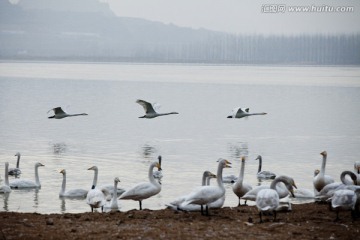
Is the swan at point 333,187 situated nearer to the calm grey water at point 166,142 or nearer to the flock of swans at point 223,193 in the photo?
the flock of swans at point 223,193

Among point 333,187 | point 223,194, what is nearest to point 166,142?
point 333,187

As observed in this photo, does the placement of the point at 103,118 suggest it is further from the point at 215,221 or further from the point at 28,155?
the point at 215,221

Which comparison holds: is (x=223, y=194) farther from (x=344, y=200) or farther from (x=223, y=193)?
(x=344, y=200)

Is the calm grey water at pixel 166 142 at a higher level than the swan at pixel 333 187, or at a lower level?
lower

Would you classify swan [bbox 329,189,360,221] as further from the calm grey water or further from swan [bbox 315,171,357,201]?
the calm grey water

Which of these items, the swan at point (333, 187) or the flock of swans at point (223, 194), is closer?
the flock of swans at point (223, 194)

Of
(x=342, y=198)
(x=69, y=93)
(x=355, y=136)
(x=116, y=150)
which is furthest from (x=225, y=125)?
(x=69, y=93)

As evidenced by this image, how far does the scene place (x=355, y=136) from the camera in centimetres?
3316

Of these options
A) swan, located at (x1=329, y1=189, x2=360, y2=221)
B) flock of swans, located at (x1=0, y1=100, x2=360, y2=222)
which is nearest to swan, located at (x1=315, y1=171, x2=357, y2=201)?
flock of swans, located at (x1=0, y1=100, x2=360, y2=222)

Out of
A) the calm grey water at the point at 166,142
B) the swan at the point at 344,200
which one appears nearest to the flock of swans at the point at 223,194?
the swan at the point at 344,200

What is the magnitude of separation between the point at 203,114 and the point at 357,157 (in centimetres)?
2351

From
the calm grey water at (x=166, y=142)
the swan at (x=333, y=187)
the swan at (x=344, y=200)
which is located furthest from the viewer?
the calm grey water at (x=166, y=142)

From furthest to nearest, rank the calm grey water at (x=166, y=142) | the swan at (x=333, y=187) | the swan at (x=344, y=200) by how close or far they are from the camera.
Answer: the calm grey water at (x=166, y=142)
the swan at (x=333, y=187)
the swan at (x=344, y=200)

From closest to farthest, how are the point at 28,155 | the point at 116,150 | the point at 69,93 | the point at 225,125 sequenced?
1. the point at 28,155
2. the point at 116,150
3. the point at 225,125
4. the point at 69,93
